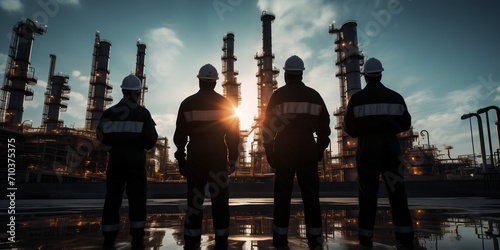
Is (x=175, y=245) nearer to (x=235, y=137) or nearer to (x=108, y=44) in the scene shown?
(x=235, y=137)

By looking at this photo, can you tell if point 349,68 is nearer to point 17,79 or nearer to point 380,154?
point 380,154

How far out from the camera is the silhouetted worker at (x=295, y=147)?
105 inches

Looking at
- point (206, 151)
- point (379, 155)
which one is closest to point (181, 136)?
point (206, 151)

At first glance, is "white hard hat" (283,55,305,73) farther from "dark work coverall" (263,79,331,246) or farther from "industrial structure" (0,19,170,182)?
"industrial structure" (0,19,170,182)

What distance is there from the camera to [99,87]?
34094 mm

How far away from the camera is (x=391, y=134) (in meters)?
2.80

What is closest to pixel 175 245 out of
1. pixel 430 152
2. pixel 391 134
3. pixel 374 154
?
pixel 374 154

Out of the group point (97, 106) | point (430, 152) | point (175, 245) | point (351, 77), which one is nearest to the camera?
point (175, 245)

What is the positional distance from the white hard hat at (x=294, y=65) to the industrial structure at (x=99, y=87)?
34.4 metres

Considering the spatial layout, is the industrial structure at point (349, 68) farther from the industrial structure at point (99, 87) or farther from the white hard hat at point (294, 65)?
the industrial structure at point (99, 87)

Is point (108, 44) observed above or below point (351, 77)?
above

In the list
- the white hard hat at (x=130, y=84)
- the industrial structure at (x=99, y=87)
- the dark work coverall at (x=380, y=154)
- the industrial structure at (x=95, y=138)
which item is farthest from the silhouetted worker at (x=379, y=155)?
the industrial structure at (x=99, y=87)

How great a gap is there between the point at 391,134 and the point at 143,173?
2.61m

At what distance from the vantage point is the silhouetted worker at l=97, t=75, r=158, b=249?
281 centimetres
